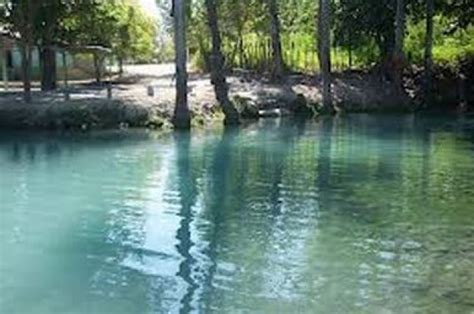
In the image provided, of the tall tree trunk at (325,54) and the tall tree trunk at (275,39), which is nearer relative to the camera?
the tall tree trunk at (325,54)

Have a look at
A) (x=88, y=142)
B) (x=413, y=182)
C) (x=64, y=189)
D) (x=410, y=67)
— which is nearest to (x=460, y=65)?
(x=410, y=67)

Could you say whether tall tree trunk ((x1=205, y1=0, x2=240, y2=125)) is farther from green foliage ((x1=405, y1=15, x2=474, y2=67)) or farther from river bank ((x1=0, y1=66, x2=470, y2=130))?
green foliage ((x1=405, y1=15, x2=474, y2=67))

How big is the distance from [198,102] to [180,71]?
4.14 m

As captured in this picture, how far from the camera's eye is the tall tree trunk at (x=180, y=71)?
41500mm

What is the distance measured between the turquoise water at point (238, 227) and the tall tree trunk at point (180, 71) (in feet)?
19.3

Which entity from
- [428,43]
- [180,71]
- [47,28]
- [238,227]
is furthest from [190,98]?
[238,227]

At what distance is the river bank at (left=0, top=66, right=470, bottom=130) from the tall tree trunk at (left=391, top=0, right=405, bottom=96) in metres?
0.80

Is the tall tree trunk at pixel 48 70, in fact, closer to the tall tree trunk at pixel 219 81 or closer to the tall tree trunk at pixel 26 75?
the tall tree trunk at pixel 26 75

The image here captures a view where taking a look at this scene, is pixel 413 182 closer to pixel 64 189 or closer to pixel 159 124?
pixel 64 189

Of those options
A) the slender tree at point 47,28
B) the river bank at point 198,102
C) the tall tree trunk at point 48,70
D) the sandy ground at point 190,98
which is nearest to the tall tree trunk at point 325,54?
the river bank at point 198,102

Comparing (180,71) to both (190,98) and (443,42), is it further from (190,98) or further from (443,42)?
(443,42)

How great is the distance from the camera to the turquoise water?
573 inches

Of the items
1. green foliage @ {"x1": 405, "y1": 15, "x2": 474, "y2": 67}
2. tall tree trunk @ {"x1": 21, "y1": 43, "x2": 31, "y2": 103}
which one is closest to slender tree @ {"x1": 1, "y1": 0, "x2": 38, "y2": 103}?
tall tree trunk @ {"x1": 21, "y1": 43, "x2": 31, "y2": 103}

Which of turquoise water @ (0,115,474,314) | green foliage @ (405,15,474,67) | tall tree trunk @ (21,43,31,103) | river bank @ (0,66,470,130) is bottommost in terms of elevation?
turquoise water @ (0,115,474,314)
